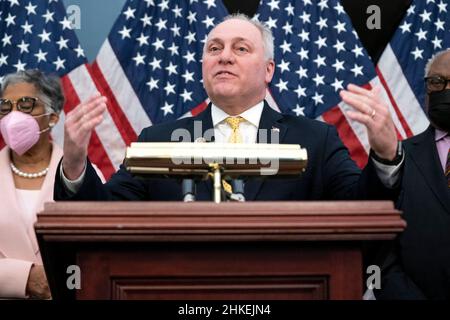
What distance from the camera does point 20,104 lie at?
13.0ft

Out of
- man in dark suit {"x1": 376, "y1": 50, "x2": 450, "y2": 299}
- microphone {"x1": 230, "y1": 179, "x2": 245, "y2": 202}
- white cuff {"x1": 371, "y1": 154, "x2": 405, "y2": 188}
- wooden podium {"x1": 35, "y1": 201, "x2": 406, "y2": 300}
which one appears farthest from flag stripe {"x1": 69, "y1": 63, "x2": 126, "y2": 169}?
wooden podium {"x1": 35, "y1": 201, "x2": 406, "y2": 300}

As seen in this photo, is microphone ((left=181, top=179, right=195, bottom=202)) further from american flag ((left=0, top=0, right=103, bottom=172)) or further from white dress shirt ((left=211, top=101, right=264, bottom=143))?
american flag ((left=0, top=0, right=103, bottom=172))

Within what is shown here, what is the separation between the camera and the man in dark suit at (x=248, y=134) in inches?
92.2

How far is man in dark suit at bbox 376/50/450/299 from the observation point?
3461mm

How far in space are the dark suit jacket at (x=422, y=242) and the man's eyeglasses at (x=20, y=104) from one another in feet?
5.71

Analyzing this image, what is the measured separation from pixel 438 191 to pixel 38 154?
1800 millimetres

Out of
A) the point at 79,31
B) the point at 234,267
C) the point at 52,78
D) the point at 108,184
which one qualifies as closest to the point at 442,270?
the point at 108,184

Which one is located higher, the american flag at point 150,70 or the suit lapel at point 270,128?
the american flag at point 150,70

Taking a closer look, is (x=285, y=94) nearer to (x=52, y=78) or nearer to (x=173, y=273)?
(x=52, y=78)

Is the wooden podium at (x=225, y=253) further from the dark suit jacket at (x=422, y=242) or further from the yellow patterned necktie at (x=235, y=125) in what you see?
the dark suit jacket at (x=422, y=242)

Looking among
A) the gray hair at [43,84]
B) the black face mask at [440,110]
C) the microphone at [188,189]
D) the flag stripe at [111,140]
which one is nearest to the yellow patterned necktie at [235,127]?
the microphone at [188,189]

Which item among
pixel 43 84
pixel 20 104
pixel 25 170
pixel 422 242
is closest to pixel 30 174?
pixel 25 170

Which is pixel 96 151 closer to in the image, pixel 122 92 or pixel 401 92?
pixel 122 92

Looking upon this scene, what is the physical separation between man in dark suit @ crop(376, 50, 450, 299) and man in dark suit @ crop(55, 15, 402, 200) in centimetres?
47
